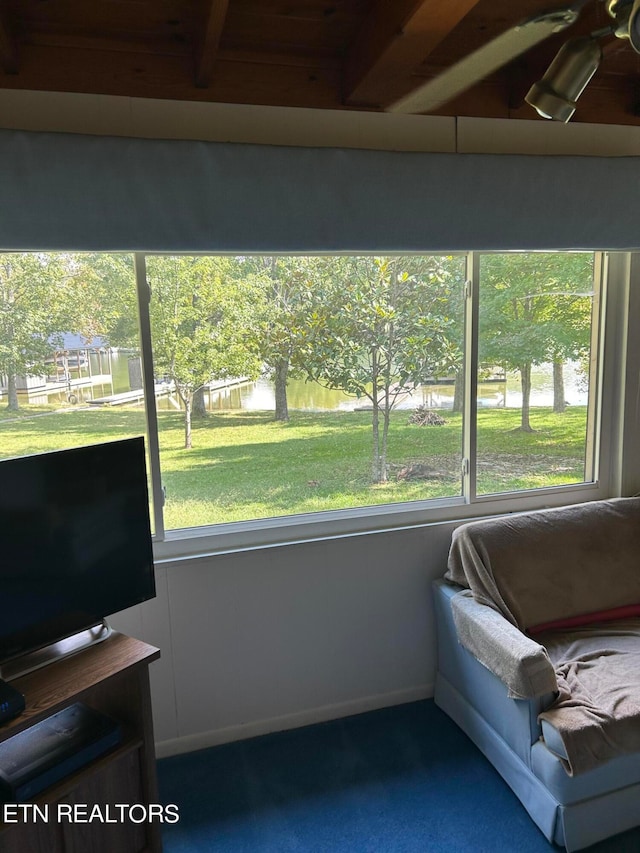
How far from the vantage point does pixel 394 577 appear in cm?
260

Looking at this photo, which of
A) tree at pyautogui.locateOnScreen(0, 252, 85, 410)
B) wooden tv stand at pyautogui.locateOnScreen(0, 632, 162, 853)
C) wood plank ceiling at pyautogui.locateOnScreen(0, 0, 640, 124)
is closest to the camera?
wooden tv stand at pyautogui.locateOnScreen(0, 632, 162, 853)

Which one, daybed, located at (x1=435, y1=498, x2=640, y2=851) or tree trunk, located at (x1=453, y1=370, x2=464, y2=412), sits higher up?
tree trunk, located at (x1=453, y1=370, x2=464, y2=412)

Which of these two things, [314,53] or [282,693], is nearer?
[314,53]

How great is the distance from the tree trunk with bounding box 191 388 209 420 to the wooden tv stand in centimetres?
86

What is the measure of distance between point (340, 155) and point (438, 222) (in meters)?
0.43

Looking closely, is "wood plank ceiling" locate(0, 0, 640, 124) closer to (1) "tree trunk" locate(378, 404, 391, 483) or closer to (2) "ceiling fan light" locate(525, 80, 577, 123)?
(2) "ceiling fan light" locate(525, 80, 577, 123)

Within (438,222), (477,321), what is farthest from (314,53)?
(477,321)

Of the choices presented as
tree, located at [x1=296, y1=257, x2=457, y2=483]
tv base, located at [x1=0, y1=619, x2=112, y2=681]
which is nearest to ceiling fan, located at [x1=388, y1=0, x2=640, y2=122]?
tree, located at [x1=296, y1=257, x2=457, y2=483]

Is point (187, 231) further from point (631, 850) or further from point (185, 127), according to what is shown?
point (631, 850)

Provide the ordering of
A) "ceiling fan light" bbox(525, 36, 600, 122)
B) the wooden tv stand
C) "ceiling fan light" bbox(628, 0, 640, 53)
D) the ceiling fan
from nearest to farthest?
"ceiling fan light" bbox(628, 0, 640, 53) → the ceiling fan → "ceiling fan light" bbox(525, 36, 600, 122) → the wooden tv stand

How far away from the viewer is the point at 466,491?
275cm

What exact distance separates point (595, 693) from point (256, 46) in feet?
8.06

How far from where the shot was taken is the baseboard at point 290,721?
7.85 ft

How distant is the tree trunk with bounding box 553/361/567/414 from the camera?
2809mm
